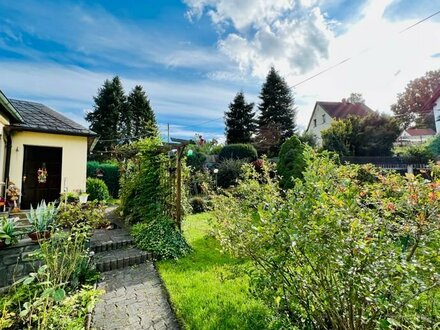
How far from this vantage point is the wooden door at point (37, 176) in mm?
10609

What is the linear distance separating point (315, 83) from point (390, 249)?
38.5 feet

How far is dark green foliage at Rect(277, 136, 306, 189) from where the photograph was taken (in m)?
10.0

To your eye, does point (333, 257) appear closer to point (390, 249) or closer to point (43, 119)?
point (390, 249)

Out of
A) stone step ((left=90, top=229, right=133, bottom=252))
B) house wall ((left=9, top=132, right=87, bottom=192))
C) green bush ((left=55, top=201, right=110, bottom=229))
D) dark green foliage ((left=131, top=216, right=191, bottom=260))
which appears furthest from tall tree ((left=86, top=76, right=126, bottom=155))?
dark green foliage ((left=131, top=216, right=191, bottom=260))

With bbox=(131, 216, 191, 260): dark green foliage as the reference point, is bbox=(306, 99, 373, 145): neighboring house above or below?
above

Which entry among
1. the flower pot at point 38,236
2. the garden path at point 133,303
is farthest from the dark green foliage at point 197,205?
Result: the flower pot at point 38,236

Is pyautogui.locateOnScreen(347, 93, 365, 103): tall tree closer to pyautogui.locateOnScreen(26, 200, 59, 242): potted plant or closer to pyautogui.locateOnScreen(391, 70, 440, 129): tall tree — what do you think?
pyautogui.locateOnScreen(391, 70, 440, 129): tall tree

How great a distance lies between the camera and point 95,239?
6.39 meters

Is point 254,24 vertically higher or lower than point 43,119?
higher

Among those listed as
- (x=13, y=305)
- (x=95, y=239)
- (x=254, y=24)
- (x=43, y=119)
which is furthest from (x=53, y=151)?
(x=254, y=24)

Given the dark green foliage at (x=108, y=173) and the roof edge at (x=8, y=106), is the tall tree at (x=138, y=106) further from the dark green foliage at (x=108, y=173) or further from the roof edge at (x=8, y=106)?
the roof edge at (x=8, y=106)

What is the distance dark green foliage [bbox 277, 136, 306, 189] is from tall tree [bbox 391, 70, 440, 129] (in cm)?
3383

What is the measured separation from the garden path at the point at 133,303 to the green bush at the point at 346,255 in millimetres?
1692

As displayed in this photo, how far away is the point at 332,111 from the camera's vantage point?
30156 millimetres
